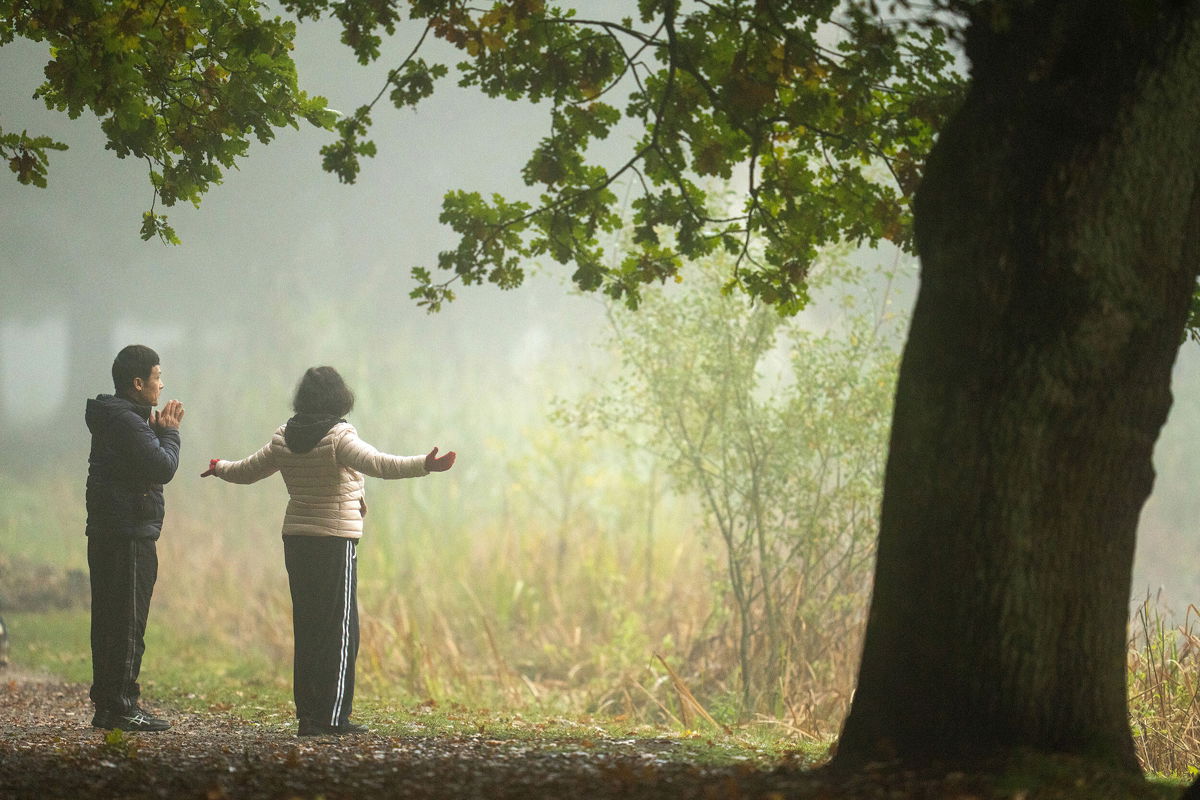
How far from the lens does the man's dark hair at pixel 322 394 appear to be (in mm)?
4305

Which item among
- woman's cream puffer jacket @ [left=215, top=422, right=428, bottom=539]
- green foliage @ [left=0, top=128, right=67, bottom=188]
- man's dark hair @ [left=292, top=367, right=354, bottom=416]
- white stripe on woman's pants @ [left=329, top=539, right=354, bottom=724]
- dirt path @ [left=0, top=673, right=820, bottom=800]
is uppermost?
green foliage @ [left=0, top=128, right=67, bottom=188]

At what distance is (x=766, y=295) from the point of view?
4141 millimetres

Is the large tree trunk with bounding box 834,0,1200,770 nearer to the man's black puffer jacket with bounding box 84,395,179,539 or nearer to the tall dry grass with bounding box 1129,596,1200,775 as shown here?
the tall dry grass with bounding box 1129,596,1200,775

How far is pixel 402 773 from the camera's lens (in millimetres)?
3135

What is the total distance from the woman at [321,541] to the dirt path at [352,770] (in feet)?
0.70

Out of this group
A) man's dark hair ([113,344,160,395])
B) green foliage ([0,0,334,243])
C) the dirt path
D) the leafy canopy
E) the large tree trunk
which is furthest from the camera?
man's dark hair ([113,344,160,395])

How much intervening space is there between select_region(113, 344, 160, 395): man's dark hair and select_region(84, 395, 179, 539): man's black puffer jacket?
0.22 ft

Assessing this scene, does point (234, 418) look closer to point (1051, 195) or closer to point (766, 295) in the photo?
point (766, 295)

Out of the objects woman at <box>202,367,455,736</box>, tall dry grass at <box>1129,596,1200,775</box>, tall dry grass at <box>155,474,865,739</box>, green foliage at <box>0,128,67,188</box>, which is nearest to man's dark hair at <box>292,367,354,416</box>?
woman at <box>202,367,455,736</box>

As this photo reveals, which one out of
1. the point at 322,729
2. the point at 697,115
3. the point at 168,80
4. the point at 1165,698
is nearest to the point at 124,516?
the point at 322,729

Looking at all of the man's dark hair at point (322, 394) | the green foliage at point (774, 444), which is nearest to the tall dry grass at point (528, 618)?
the green foliage at point (774, 444)

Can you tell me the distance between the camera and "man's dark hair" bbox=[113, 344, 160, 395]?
4.36 metres

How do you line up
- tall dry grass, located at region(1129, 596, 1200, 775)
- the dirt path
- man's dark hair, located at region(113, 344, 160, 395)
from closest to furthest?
1. the dirt path
2. man's dark hair, located at region(113, 344, 160, 395)
3. tall dry grass, located at region(1129, 596, 1200, 775)

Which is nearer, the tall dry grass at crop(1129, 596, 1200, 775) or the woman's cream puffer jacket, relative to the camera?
the woman's cream puffer jacket
